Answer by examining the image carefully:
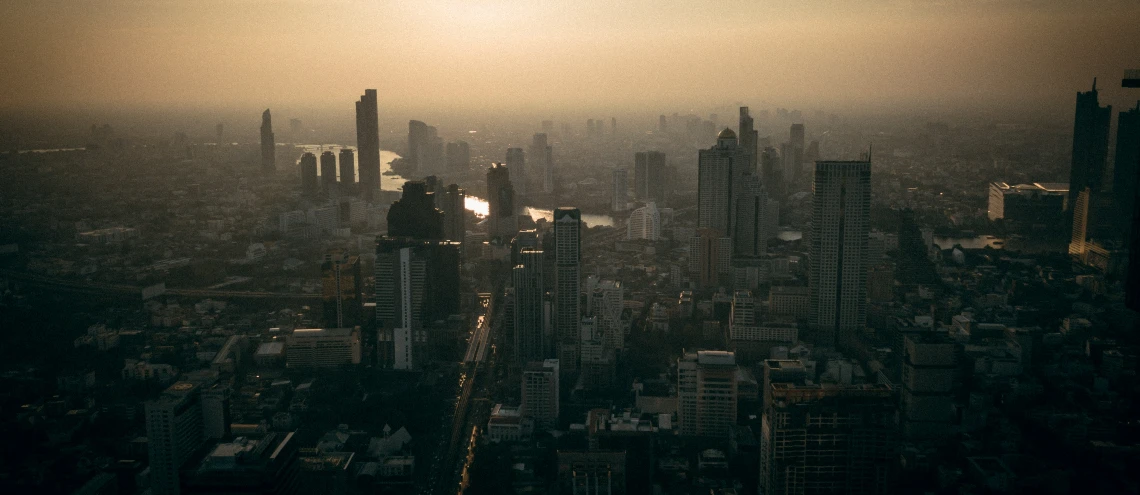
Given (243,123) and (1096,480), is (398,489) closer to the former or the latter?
(1096,480)

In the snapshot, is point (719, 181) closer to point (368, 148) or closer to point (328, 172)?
point (368, 148)

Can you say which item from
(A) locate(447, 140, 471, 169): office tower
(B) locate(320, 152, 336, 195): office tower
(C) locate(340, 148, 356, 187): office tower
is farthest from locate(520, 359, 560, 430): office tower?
(A) locate(447, 140, 471, 169): office tower

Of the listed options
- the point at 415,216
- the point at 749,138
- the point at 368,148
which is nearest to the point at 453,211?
the point at 415,216

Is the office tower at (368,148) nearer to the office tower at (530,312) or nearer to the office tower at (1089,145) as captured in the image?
the office tower at (530,312)

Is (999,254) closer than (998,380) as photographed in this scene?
No

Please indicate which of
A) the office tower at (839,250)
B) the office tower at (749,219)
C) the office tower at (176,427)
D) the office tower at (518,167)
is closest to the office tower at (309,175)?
the office tower at (518,167)

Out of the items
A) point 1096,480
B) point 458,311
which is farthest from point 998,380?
point 458,311

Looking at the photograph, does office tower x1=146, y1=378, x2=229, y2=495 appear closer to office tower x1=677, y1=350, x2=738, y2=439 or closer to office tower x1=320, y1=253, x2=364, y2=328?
office tower x1=320, y1=253, x2=364, y2=328
